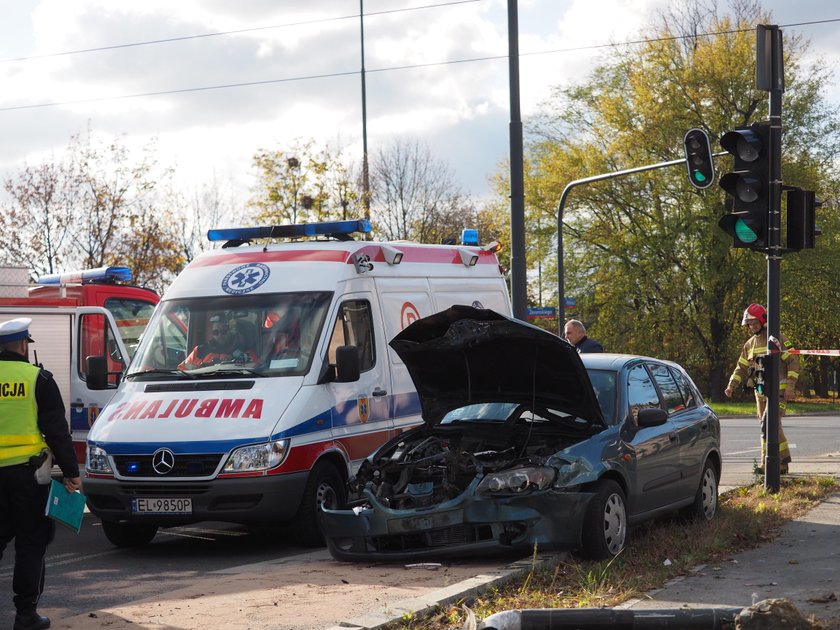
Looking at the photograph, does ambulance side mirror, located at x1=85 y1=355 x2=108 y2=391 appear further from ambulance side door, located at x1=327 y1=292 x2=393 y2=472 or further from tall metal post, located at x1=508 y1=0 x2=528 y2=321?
tall metal post, located at x1=508 y1=0 x2=528 y2=321

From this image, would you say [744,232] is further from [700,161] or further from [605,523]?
[700,161]

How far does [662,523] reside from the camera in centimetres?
1022

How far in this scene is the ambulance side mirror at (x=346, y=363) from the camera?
9.85 meters

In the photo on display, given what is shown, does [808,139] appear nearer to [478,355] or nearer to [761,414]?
[761,414]

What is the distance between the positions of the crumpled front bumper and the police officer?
2.26 metres

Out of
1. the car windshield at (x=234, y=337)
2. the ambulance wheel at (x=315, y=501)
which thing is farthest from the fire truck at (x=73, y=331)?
the ambulance wheel at (x=315, y=501)

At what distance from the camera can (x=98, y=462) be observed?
975 cm

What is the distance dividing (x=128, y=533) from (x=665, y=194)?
29662mm

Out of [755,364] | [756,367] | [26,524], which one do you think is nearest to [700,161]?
[755,364]

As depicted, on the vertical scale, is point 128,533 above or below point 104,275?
below

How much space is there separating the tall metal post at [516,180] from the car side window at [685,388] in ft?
15.4

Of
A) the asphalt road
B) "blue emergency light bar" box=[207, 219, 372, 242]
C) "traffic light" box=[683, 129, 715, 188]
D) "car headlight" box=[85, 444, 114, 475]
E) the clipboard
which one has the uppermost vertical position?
"traffic light" box=[683, 129, 715, 188]

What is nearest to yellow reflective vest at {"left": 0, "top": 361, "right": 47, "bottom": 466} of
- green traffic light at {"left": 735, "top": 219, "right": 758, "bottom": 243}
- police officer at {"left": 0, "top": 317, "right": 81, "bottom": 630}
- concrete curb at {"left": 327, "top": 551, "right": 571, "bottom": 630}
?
police officer at {"left": 0, "top": 317, "right": 81, "bottom": 630}

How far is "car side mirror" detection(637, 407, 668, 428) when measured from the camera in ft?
29.1
